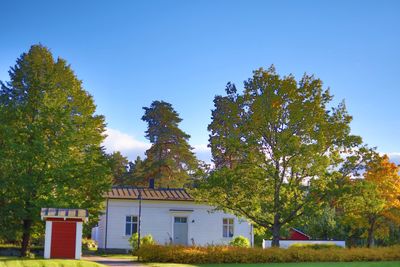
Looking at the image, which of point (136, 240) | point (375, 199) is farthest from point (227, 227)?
point (375, 199)

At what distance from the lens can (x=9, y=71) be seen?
44406mm

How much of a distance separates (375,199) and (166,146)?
1340 inches

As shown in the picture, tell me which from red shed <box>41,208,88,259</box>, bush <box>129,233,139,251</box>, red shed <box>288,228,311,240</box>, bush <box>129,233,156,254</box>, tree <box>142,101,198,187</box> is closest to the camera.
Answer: red shed <box>41,208,88,259</box>

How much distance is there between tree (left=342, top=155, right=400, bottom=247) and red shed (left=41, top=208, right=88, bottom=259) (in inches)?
546

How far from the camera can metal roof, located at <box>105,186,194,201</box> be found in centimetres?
3541

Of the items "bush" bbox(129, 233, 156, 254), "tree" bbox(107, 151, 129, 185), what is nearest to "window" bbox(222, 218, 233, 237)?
"bush" bbox(129, 233, 156, 254)

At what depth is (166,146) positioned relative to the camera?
5966cm

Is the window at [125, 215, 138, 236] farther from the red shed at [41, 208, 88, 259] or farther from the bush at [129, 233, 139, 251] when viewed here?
the red shed at [41, 208, 88, 259]

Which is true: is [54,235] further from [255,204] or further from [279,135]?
[279,135]

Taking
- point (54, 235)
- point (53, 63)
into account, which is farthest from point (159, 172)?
point (54, 235)

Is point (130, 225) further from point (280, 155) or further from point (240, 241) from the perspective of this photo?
point (280, 155)

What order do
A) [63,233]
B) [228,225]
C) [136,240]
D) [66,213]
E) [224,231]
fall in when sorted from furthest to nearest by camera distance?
[228,225]
[224,231]
[136,240]
[63,233]
[66,213]

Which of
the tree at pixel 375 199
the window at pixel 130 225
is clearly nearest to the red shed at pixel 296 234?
the tree at pixel 375 199

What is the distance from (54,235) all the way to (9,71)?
2525 cm
